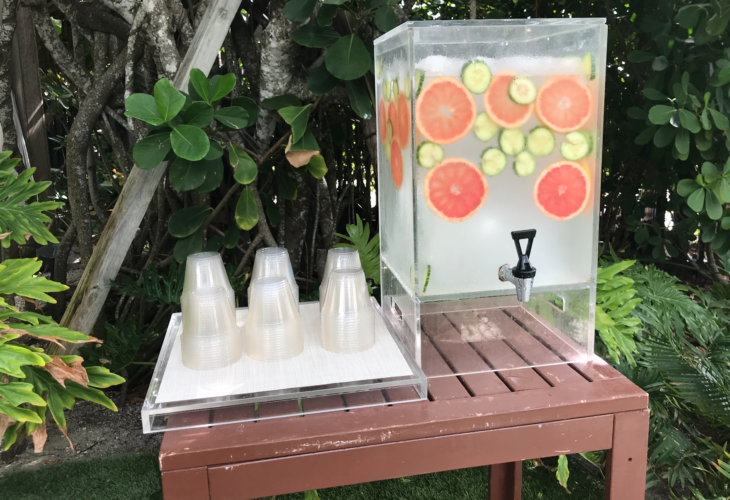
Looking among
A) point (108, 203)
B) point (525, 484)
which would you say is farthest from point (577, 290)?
point (108, 203)

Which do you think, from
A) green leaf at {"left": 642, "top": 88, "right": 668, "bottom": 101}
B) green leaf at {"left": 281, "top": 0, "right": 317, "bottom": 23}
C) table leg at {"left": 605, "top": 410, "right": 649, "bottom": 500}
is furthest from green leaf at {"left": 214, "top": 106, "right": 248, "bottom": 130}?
green leaf at {"left": 642, "top": 88, "right": 668, "bottom": 101}

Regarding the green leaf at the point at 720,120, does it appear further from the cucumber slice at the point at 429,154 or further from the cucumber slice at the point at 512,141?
the cucumber slice at the point at 429,154

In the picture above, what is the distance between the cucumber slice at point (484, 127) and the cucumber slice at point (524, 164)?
2.4 inches

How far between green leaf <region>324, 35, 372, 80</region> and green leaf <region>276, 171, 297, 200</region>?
1.91 ft

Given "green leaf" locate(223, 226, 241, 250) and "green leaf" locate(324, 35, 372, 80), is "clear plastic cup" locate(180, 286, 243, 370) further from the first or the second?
"green leaf" locate(223, 226, 241, 250)

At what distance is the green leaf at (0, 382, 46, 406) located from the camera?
32.0 inches

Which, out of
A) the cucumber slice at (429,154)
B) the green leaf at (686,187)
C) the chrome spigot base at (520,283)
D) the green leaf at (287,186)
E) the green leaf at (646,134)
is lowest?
the chrome spigot base at (520,283)

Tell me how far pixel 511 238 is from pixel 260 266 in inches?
19.0

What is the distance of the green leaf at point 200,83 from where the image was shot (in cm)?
123

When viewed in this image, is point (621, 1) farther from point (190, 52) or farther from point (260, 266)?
point (260, 266)

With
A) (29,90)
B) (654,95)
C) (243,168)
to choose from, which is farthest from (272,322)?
(29,90)

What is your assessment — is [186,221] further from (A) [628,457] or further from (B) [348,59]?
(A) [628,457]

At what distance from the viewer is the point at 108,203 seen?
254 centimetres

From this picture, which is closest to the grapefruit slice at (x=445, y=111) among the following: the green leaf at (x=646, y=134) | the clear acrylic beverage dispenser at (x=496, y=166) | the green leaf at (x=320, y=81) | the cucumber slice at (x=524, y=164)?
the clear acrylic beverage dispenser at (x=496, y=166)
